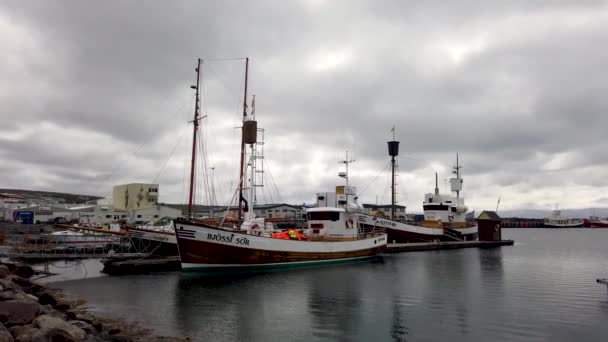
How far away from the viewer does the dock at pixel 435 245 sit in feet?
184

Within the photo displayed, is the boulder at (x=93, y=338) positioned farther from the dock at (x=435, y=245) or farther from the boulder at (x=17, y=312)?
the dock at (x=435, y=245)

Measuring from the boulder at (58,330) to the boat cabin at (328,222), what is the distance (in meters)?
29.3

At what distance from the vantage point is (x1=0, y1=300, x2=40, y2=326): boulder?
12287mm

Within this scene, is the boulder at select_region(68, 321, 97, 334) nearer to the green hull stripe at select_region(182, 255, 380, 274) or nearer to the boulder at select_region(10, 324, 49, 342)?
the boulder at select_region(10, 324, 49, 342)

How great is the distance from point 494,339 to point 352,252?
26.1m

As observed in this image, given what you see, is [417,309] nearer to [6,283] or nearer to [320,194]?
[6,283]

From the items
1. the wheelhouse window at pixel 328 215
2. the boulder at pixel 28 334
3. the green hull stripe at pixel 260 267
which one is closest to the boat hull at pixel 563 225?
the wheelhouse window at pixel 328 215

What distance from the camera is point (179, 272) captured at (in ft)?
107

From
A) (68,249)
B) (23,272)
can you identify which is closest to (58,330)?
(23,272)

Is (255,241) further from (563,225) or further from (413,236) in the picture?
(563,225)

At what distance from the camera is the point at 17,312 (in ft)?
41.9

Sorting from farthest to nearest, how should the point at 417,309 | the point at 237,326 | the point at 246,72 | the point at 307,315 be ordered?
the point at 246,72, the point at 417,309, the point at 307,315, the point at 237,326

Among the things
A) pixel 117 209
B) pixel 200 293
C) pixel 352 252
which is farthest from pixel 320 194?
pixel 117 209

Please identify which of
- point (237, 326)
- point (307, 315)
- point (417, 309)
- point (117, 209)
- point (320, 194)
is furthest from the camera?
point (117, 209)
